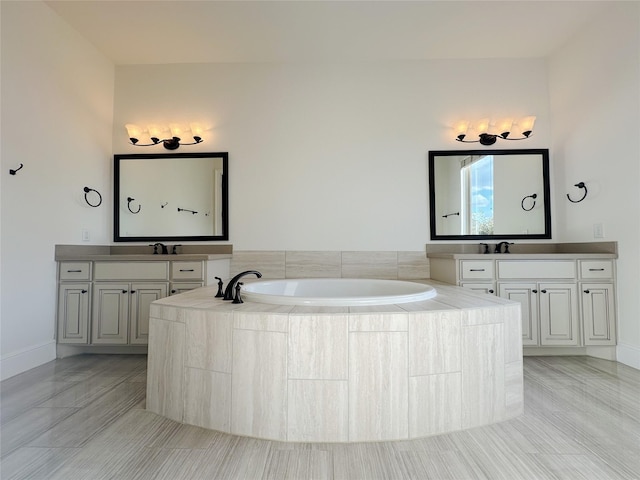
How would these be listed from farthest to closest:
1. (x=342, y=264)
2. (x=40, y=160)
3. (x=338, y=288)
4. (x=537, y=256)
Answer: (x=342, y=264) → (x=338, y=288) → (x=537, y=256) → (x=40, y=160)

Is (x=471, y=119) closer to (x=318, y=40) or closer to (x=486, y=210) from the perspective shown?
(x=486, y=210)

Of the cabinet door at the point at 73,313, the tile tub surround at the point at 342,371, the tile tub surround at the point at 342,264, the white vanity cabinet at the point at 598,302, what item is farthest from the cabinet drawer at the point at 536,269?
the cabinet door at the point at 73,313

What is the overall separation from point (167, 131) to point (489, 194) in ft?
10.1

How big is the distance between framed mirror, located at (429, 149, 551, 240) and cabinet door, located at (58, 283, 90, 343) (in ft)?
9.83

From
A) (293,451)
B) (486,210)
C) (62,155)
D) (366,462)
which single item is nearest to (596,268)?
(486,210)

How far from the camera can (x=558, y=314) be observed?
2.53 meters

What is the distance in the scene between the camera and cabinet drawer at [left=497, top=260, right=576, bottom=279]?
99.8 inches

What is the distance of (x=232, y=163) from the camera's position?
124 inches

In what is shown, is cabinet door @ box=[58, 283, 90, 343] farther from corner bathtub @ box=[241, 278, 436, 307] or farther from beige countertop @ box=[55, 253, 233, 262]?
corner bathtub @ box=[241, 278, 436, 307]

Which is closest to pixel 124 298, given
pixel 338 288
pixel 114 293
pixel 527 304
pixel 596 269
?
pixel 114 293

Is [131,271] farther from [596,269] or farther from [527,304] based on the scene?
[596,269]

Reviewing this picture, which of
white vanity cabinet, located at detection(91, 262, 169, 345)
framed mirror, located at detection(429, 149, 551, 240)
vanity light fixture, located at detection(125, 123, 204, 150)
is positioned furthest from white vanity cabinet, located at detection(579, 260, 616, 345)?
vanity light fixture, located at detection(125, 123, 204, 150)

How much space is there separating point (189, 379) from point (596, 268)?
2.90m

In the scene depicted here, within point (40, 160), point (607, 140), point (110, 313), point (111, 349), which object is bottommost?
point (111, 349)
